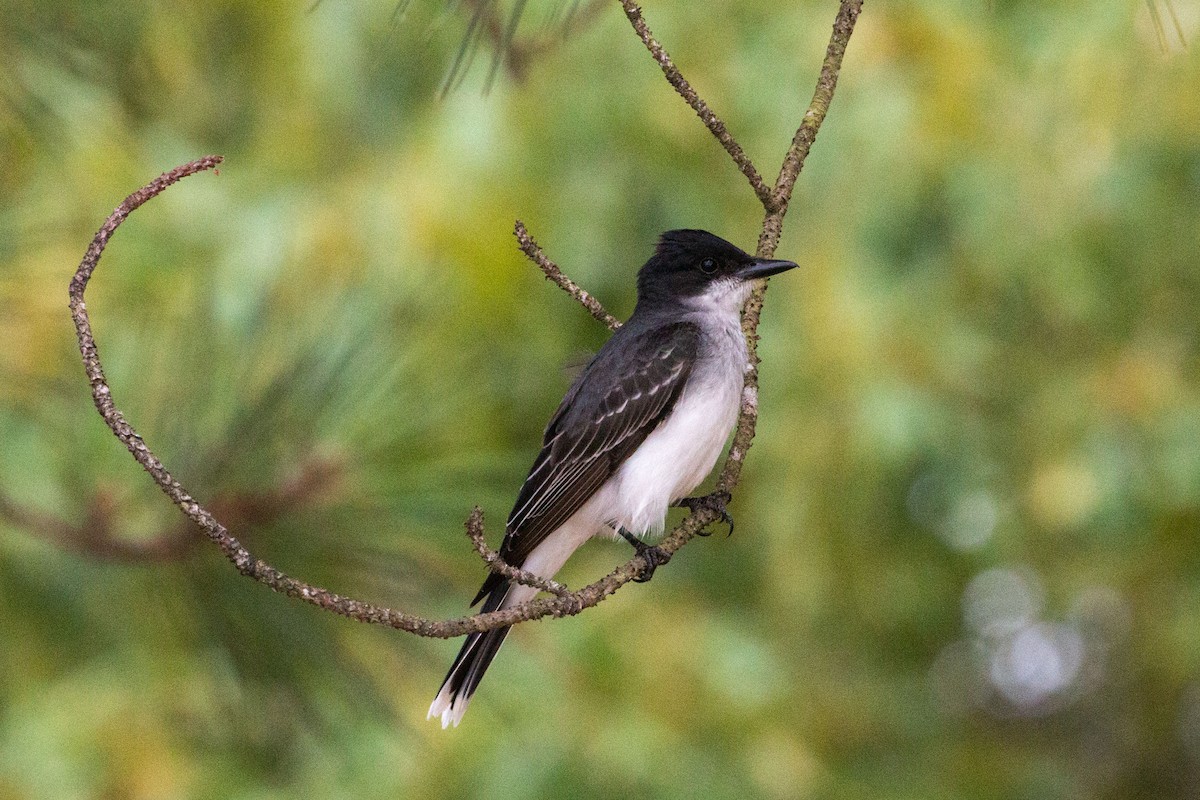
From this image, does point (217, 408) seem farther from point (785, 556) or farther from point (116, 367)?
point (785, 556)

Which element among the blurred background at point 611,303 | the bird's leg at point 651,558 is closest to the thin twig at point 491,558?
the bird's leg at point 651,558

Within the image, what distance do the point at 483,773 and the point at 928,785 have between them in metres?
2.41

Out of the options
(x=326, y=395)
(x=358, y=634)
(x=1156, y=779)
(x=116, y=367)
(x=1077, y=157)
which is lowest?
(x=1156, y=779)

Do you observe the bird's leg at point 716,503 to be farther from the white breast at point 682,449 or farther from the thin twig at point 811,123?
the thin twig at point 811,123

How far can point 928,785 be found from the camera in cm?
634

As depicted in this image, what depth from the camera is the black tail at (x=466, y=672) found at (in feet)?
10.8

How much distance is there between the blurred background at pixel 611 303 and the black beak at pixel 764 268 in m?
0.74

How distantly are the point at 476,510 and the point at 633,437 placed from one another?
4.97 feet

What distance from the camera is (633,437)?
11.8ft

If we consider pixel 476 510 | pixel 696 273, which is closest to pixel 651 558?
pixel 476 510

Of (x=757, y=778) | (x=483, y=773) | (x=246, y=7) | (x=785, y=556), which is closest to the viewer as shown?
(x=483, y=773)

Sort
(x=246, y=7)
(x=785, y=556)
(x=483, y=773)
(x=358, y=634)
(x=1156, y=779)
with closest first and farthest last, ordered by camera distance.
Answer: (x=358, y=634) → (x=483, y=773) → (x=785, y=556) → (x=246, y=7) → (x=1156, y=779)

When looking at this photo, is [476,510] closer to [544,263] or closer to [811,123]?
[544,263]

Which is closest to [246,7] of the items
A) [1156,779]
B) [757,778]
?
[757,778]
